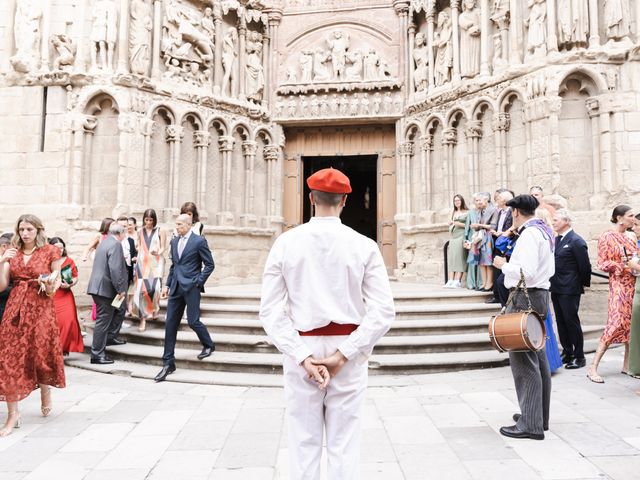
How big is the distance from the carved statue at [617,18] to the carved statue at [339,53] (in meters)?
5.71

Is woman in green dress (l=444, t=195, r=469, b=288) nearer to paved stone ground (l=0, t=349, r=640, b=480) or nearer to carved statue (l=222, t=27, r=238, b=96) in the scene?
paved stone ground (l=0, t=349, r=640, b=480)

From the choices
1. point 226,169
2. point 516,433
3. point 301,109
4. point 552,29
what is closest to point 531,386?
point 516,433

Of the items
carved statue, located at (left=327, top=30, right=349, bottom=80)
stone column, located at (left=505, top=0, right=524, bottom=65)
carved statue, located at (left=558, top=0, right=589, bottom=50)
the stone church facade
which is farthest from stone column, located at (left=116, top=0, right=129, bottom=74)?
carved statue, located at (left=558, top=0, right=589, bottom=50)

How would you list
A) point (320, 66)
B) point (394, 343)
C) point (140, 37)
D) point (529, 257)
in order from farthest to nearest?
point (320, 66) < point (140, 37) < point (394, 343) < point (529, 257)

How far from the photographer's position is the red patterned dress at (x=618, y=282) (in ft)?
16.4

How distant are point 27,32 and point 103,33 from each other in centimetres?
146

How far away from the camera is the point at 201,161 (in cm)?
1096

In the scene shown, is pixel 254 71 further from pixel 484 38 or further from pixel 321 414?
pixel 321 414

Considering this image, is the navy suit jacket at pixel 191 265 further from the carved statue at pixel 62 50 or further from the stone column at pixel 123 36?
the carved statue at pixel 62 50

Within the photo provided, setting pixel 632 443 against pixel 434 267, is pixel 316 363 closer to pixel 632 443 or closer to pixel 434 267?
pixel 632 443

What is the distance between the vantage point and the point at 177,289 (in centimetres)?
546

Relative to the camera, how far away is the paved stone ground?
3004 millimetres

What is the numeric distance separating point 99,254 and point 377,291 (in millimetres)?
5073

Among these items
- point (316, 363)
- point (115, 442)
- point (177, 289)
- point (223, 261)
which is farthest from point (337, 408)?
point (223, 261)
